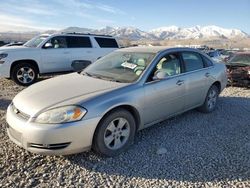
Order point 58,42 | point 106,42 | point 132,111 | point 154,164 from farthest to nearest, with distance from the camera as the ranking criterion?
1. point 106,42
2. point 58,42
3. point 132,111
4. point 154,164

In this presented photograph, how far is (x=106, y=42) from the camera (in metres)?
11.5

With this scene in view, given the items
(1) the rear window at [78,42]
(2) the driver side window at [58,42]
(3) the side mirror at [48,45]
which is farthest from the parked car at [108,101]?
(1) the rear window at [78,42]

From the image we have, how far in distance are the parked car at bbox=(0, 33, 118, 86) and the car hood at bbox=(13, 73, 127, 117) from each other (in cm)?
492

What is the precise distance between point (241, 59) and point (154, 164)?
8.31 meters

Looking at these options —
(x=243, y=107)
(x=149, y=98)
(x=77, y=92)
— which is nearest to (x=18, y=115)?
(x=77, y=92)

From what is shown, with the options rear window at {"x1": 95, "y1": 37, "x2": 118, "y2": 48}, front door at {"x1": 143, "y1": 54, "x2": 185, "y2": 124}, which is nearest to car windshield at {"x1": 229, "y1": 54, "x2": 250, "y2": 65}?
rear window at {"x1": 95, "y1": 37, "x2": 118, "y2": 48}

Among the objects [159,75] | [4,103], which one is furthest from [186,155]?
[4,103]

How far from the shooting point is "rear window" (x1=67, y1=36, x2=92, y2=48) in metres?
10.6

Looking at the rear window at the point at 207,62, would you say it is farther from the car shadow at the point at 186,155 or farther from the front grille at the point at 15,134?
the front grille at the point at 15,134

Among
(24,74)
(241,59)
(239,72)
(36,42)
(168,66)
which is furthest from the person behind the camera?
(241,59)

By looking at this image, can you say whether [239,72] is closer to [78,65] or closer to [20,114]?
[78,65]

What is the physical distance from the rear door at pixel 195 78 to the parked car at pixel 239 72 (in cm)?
402

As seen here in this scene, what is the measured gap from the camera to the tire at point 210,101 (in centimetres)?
618

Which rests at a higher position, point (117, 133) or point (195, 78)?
point (195, 78)
